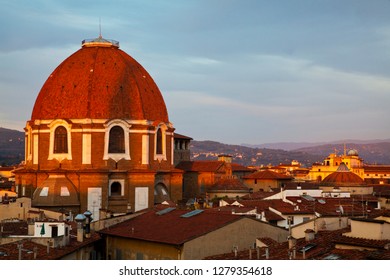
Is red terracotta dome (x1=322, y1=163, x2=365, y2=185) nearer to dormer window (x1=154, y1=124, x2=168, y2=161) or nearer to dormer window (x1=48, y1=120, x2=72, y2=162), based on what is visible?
dormer window (x1=154, y1=124, x2=168, y2=161)

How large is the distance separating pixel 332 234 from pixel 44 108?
2667 centimetres

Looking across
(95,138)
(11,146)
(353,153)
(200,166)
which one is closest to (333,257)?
(95,138)

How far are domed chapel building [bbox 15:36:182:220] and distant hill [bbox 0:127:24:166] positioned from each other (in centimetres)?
4056

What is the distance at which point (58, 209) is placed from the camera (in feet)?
136

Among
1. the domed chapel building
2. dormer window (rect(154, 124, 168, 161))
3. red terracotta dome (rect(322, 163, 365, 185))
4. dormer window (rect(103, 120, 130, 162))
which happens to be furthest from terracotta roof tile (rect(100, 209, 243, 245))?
red terracotta dome (rect(322, 163, 365, 185))

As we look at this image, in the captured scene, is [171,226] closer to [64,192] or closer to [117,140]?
[64,192]

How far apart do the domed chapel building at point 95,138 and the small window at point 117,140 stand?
54 millimetres

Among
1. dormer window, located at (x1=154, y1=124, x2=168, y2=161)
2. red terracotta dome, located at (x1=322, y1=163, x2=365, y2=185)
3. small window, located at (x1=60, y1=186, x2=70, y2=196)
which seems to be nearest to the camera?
small window, located at (x1=60, y1=186, x2=70, y2=196)

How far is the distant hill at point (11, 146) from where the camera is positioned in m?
90.5

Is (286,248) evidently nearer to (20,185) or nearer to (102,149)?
(102,149)

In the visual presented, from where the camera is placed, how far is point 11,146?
100m

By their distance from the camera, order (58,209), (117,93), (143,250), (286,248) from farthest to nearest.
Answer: (117,93)
(58,209)
(143,250)
(286,248)

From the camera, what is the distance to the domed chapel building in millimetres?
43156

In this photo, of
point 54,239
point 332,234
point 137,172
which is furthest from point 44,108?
point 332,234
